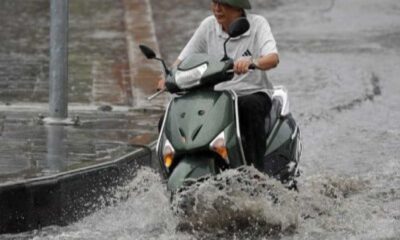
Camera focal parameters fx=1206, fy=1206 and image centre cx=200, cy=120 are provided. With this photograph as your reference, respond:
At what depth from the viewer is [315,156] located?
10.9 m

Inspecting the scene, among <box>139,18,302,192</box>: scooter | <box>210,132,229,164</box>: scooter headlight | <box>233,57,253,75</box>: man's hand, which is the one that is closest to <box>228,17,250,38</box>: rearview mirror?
<box>139,18,302,192</box>: scooter

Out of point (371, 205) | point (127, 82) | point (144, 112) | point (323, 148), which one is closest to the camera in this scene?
point (371, 205)

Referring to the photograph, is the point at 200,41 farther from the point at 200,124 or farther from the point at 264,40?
the point at 200,124

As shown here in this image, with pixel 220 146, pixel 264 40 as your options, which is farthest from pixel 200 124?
pixel 264 40

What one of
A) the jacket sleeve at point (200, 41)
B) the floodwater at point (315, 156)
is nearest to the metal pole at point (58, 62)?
the floodwater at point (315, 156)

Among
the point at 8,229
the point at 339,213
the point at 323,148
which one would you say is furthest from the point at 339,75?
the point at 8,229

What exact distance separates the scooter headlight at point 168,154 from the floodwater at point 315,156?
29 centimetres

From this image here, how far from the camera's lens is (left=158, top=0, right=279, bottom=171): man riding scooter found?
7.82 meters

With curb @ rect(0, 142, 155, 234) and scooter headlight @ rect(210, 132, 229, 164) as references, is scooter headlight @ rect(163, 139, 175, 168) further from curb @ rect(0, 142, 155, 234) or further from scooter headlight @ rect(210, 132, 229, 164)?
curb @ rect(0, 142, 155, 234)

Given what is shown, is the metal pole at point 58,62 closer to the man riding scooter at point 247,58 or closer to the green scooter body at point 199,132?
the man riding scooter at point 247,58

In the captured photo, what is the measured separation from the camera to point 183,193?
7512 millimetres

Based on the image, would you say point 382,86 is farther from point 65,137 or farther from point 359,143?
point 65,137

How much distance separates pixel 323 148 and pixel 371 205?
7.87 feet

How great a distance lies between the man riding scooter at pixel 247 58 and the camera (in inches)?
308
